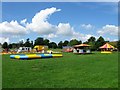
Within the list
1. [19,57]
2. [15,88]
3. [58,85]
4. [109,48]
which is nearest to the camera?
[15,88]

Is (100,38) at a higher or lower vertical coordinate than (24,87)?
higher

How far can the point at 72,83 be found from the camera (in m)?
9.84

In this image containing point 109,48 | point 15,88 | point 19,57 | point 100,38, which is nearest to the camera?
point 15,88

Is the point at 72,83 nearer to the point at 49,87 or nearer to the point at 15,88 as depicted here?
the point at 49,87

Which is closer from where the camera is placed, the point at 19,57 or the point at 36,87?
the point at 36,87

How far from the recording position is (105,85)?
9.47 meters

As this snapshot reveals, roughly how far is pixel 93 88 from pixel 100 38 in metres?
91.8

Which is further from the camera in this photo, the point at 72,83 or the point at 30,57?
the point at 30,57

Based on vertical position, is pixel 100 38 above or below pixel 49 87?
above

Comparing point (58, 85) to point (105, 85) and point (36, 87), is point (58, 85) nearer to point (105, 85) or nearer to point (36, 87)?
point (36, 87)

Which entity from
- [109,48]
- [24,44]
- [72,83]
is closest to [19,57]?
[72,83]

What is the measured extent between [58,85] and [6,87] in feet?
5.91

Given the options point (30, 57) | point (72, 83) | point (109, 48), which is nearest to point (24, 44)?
point (109, 48)

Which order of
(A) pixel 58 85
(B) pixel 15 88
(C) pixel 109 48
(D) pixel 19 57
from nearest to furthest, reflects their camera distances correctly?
(B) pixel 15 88 → (A) pixel 58 85 → (D) pixel 19 57 → (C) pixel 109 48
